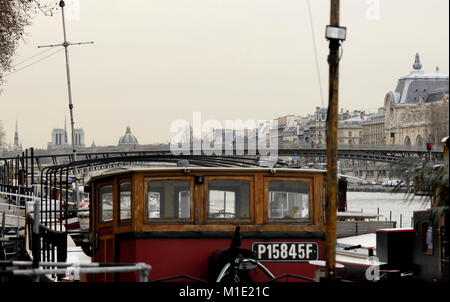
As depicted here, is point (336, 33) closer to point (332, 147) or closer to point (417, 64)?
point (332, 147)

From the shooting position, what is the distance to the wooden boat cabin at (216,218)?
33.2ft

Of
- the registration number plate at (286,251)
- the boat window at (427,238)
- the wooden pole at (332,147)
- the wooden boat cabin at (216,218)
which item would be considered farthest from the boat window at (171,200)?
the boat window at (427,238)

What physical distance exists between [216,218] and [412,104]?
157900 mm

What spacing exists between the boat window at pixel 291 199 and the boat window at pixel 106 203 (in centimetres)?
167

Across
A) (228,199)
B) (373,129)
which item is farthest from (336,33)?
(373,129)

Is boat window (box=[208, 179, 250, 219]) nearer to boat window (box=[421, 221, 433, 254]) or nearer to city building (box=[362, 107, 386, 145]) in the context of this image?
boat window (box=[421, 221, 433, 254])

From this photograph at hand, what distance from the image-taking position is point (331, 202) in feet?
28.5

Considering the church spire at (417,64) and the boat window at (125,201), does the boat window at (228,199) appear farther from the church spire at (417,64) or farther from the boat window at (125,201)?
the church spire at (417,64)

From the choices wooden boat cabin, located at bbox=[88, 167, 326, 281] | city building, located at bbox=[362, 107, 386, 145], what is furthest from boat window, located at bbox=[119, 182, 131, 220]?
city building, located at bbox=[362, 107, 386, 145]
